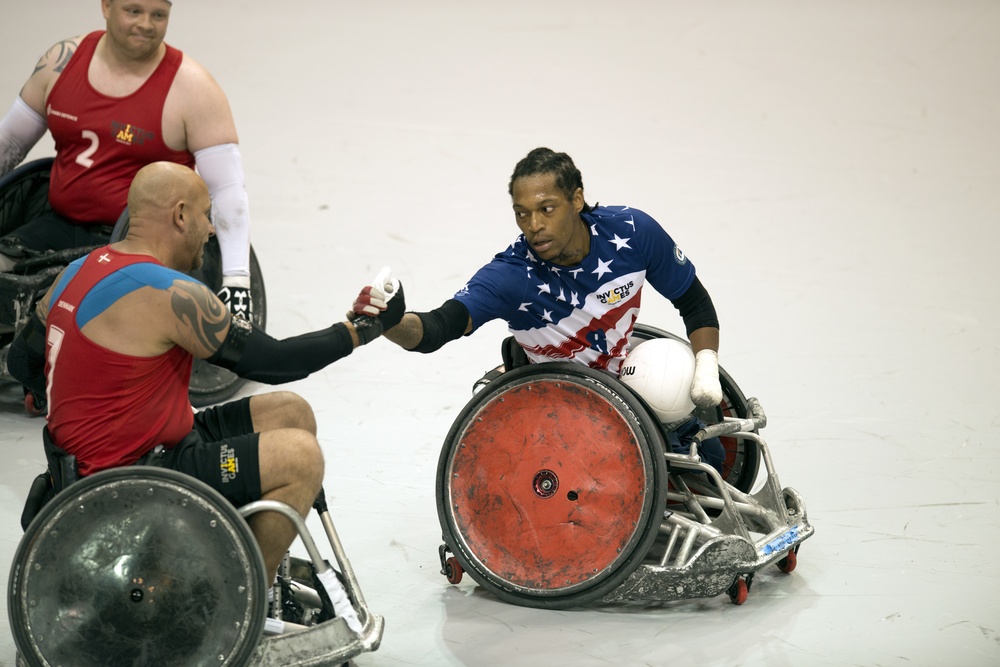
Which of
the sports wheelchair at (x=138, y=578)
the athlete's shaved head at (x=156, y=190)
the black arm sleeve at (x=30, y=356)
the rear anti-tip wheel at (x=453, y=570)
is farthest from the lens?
the rear anti-tip wheel at (x=453, y=570)

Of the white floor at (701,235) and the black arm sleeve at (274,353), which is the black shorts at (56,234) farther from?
the black arm sleeve at (274,353)

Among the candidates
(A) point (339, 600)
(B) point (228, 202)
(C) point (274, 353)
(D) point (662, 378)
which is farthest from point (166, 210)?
(B) point (228, 202)

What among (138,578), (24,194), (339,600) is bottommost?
(339,600)

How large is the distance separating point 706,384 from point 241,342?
1489mm

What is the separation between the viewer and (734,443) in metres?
4.50

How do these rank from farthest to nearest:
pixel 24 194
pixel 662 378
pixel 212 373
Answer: pixel 212 373, pixel 24 194, pixel 662 378

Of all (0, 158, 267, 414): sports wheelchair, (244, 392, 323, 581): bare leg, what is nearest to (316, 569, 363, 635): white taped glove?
(244, 392, 323, 581): bare leg

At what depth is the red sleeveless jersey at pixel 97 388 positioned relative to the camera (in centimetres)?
313

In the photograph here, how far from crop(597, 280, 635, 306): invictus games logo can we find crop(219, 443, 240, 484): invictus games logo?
1382 mm

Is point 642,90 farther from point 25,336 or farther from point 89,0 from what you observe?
point 25,336

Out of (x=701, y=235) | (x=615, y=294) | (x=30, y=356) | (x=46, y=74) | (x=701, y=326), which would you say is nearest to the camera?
(x=30, y=356)

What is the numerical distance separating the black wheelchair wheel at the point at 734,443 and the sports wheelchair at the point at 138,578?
1773 mm

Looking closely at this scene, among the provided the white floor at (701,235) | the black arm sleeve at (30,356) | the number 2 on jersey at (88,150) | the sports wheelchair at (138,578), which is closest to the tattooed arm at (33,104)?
the number 2 on jersey at (88,150)

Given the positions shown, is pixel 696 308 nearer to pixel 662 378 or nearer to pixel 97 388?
pixel 662 378
